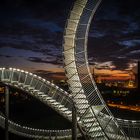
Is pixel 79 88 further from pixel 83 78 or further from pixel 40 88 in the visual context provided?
pixel 40 88

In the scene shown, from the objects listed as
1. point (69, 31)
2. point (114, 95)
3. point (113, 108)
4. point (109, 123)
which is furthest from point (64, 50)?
point (114, 95)

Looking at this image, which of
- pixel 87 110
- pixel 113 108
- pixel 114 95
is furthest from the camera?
pixel 114 95

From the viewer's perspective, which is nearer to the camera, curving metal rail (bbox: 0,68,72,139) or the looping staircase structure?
the looping staircase structure

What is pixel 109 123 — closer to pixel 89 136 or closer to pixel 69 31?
pixel 89 136

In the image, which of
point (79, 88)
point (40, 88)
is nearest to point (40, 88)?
point (40, 88)

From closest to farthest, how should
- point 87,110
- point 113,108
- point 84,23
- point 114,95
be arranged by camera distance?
1. point 87,110
2. point 84,23
3. point 113,108
4. point 114,95

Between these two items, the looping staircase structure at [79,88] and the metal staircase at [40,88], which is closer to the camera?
the looping staircase structure at [79,88]

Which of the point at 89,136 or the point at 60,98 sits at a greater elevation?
the point at 60,98

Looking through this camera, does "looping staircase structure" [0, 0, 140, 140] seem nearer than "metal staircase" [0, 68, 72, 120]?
Yes
